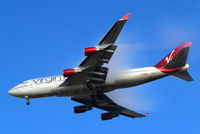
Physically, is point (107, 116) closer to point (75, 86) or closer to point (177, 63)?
point (75, 86)

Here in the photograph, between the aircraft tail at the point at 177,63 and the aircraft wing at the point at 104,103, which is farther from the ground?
the aircraft tail at the point at 177,63

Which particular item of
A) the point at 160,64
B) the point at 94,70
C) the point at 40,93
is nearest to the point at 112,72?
the point at 94,70

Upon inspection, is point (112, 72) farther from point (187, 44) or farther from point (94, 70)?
point (187, 44)

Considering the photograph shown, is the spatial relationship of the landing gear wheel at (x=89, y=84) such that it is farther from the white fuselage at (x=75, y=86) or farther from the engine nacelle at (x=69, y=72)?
the engine nacelle at (x=69, y=72)

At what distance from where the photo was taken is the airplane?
178ft

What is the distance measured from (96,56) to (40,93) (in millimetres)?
10525

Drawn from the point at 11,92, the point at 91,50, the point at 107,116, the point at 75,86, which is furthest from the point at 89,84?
the point at 11,92

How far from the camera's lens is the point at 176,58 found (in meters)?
55.7

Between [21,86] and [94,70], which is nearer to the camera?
[94,70]

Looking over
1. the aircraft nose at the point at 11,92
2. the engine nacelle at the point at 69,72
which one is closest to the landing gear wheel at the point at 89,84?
the engine nacelle at the point at 69,72

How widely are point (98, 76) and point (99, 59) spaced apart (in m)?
3.28

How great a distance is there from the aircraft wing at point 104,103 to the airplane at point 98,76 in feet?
6.84

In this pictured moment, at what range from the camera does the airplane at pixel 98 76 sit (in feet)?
178

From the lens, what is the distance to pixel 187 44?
55.6m
